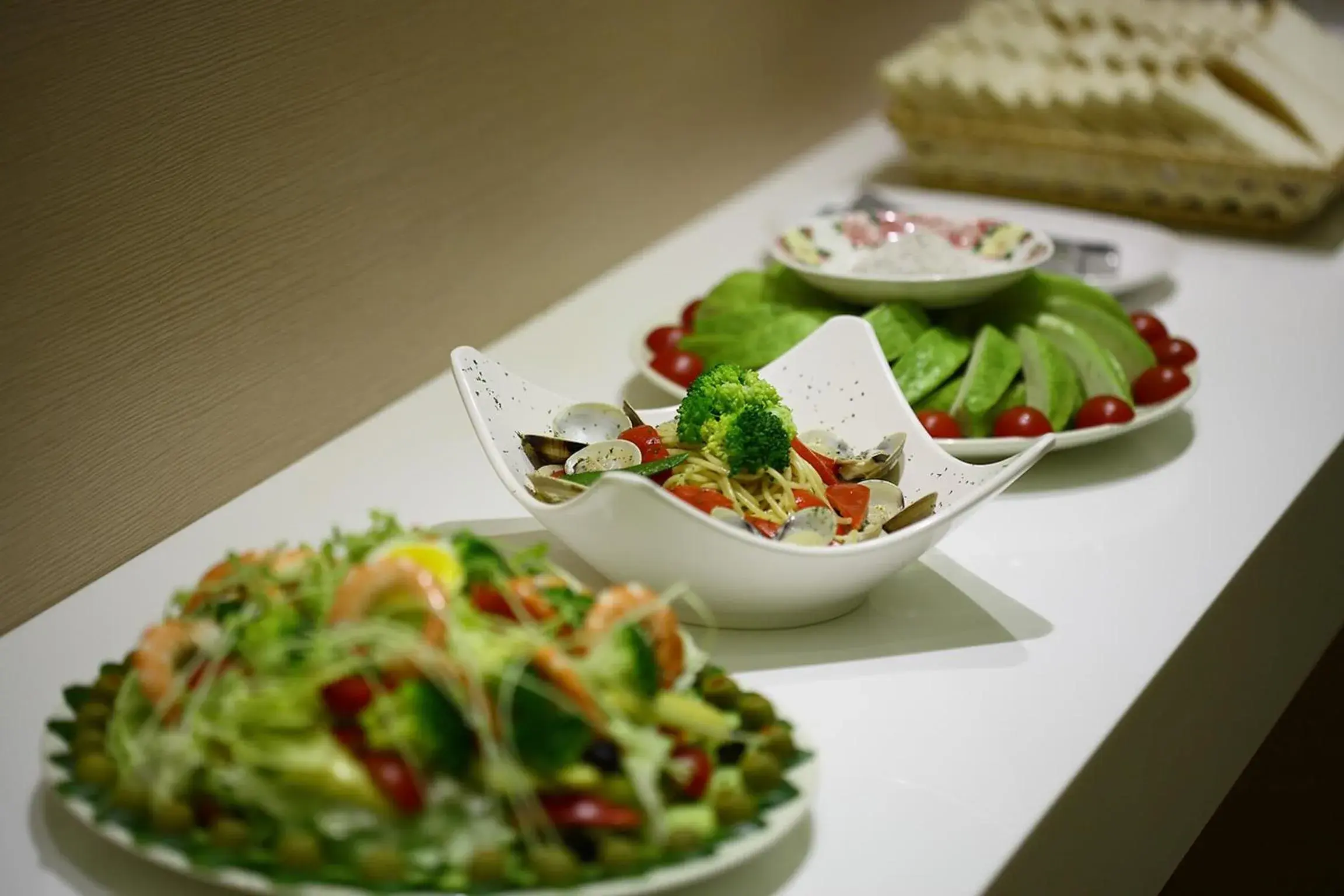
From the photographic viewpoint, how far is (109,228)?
1344 mm

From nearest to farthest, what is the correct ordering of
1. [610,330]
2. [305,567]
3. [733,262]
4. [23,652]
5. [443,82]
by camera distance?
[305,567] < [23,652] < [443,82] < [610,330] < [733,262]

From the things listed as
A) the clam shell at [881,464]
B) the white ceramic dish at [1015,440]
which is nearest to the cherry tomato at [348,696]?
the clam shell at [881,464]

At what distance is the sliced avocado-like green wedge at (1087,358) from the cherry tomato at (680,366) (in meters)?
0.41

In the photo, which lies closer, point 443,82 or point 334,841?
point 334,841

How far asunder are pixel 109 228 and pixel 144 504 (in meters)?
0.28

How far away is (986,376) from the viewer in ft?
5.05

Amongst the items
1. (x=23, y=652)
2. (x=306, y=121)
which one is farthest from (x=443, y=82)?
(x=23, y=652)

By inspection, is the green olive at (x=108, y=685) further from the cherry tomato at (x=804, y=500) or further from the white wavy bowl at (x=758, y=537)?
the cherry tomato at (x=804, y=500)

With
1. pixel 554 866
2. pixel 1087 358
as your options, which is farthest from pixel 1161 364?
pixel 554 866

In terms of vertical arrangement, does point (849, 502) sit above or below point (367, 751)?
below

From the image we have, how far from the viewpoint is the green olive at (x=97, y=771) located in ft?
2.96

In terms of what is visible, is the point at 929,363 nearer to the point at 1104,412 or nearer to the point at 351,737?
the point at 1104,412

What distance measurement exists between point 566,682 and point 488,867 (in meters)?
0.12

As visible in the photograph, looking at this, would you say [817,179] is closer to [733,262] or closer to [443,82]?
[733,262]
